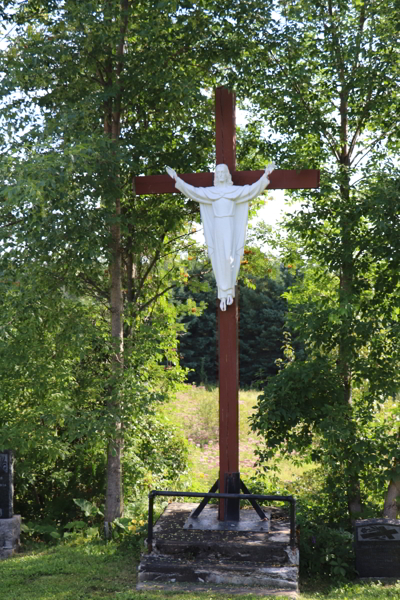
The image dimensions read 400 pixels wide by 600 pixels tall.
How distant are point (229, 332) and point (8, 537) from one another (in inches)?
133

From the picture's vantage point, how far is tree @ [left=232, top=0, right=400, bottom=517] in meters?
6.53

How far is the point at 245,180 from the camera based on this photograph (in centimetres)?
620

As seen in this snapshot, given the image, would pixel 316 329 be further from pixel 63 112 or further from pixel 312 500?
pixel 63 112

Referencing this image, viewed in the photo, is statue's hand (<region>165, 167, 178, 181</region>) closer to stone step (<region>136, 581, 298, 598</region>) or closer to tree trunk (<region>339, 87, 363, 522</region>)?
tree trunk (<region>339, 87, 363, 522</region>)

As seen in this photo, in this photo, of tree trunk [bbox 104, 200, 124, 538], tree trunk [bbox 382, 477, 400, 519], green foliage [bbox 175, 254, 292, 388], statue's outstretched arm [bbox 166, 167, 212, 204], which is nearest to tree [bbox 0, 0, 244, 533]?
tree trunk [bbox 104, 200, 124, 538]

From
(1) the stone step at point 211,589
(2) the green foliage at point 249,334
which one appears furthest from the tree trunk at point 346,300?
(2) the green foliage at point 249,334

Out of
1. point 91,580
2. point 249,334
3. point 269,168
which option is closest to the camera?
point 91,580

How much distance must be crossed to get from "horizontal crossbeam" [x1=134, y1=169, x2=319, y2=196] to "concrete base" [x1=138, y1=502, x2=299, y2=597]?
3367 millimetres

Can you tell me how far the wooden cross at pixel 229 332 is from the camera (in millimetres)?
5961

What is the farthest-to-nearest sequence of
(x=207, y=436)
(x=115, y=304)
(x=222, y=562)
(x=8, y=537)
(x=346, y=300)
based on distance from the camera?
(x=207, y=436) → (x=115, y=304) → (x=8, y=537) → (x=346, y=300) → (x=222, y=562)

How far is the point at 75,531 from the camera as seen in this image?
7.00 meters

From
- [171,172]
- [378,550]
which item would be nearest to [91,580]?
[378,550]

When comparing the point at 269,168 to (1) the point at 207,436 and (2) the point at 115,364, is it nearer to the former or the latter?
(2) the point at 115,364

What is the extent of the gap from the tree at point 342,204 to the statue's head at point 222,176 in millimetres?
998
